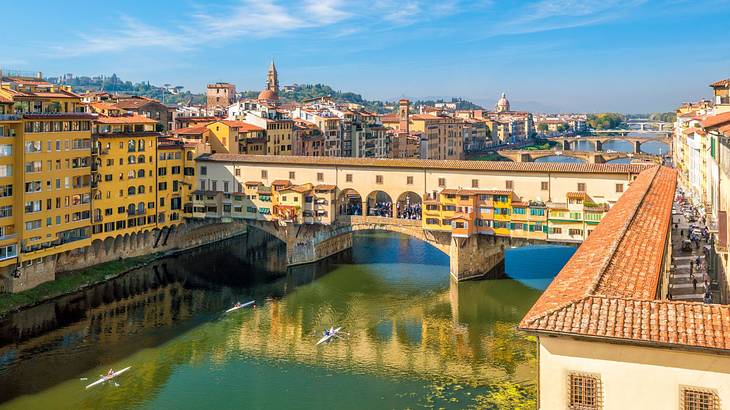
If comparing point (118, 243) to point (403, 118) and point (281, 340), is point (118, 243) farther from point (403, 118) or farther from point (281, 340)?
point (403, 118)

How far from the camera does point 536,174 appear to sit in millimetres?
39625

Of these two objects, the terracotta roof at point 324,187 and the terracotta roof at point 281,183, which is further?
the terracotta roof at point 281,183

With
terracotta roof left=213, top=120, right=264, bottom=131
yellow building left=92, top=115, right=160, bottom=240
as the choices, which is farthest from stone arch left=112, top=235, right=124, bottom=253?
terracotta roof left=213, top=120, right=264, bottom=131

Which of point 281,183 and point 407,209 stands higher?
point 281,183

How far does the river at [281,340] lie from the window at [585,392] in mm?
11570

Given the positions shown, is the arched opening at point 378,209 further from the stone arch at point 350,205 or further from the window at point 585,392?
the window at point 585,392

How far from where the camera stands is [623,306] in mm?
11672

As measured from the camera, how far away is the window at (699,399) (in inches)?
413

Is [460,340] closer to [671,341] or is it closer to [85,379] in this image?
[85,379]

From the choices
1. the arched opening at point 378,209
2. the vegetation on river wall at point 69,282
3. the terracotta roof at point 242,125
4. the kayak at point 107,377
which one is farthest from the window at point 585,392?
the terracotta roof at point 242,125

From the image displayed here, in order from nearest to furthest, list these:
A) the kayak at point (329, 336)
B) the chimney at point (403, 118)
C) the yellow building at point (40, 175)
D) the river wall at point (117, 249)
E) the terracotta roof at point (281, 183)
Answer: the kayak at point (329, 336)
the yellow building at point (40, 175)
the river wall at point (117, 249)
the terracotta roof at point (281, 183)
the chimney at point (403, 118)

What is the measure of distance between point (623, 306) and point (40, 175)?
3047cm

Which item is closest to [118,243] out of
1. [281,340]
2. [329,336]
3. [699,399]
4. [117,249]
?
[117,249]

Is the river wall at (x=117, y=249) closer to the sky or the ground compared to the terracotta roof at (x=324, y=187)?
closer to the ground
